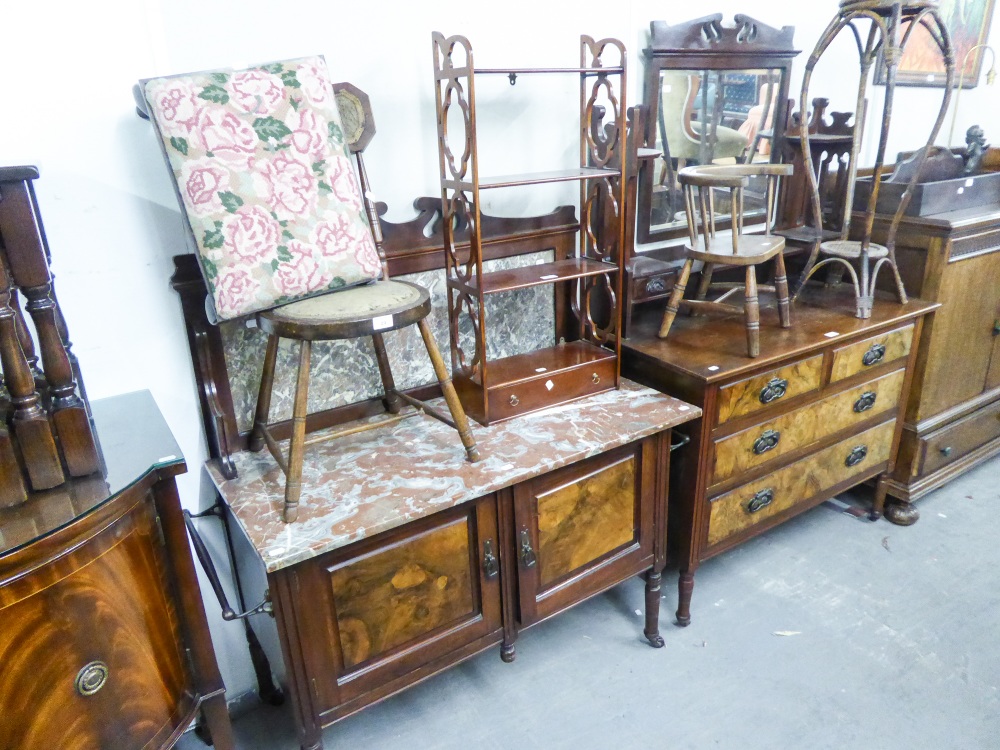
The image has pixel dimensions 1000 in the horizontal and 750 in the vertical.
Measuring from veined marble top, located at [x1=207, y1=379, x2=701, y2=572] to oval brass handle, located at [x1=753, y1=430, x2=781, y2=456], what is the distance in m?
0.32

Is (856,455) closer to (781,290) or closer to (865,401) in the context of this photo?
(865,401)

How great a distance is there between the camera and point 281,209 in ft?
4.81

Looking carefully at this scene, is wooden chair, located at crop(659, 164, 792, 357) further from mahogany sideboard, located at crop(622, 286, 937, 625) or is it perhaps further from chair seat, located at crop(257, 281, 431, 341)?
chair seat, located at crop(257, 281, 431, 341)

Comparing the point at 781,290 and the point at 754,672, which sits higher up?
the point at 781,290

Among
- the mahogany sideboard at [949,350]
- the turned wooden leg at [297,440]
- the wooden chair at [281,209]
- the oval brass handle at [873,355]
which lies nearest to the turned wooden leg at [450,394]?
the wooden chair at [281,209]

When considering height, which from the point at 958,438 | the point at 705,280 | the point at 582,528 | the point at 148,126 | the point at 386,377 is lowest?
the point at 958,438

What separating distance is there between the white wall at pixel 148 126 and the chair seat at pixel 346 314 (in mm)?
321

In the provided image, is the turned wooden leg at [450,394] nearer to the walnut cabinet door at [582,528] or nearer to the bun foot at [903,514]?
the walnut cabinet door at [582,528]

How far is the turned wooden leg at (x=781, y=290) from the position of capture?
83.9 inches

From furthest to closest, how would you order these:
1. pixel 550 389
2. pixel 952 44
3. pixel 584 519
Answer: pixel 952 44 → pixel 550 389 → pixel 584 519

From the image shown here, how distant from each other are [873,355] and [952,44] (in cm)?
166

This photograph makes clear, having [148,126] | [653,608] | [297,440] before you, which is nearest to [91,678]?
[297,440]

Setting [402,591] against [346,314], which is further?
[402,591]

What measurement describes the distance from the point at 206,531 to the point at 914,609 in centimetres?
210
